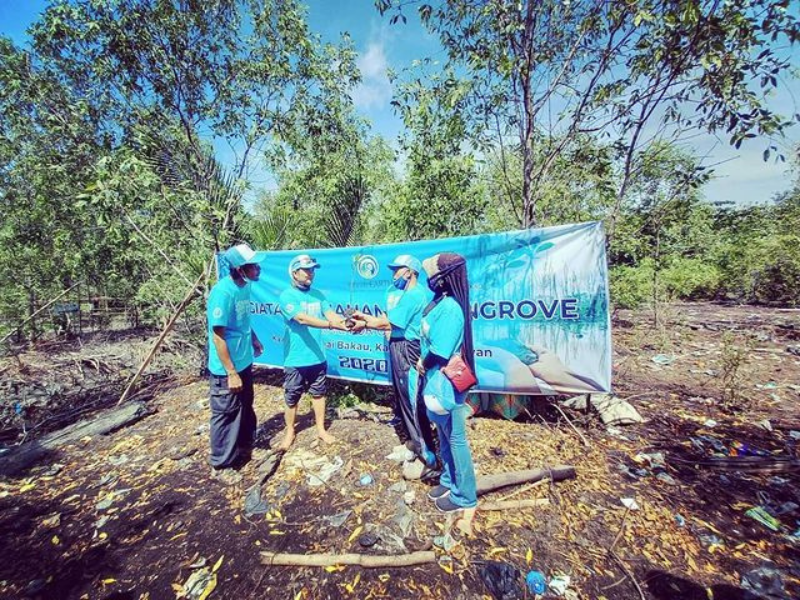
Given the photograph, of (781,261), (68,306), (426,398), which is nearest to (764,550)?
(426,398)

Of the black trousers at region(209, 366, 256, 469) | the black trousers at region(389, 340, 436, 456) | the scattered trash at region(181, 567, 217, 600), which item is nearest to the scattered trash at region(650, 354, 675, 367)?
the black trousers at region(389, 340, 436, 456)

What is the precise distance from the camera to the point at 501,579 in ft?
6.66

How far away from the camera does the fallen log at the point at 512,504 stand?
8.47 ft

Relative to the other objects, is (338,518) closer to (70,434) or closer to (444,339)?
(444,339)

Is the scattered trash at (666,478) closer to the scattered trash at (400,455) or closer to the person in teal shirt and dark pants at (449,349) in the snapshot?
the person in teal shirt and dark pants at (449,349)

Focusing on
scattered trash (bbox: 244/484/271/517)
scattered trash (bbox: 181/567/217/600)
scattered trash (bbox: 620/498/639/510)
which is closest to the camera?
scattered trash (bbox: 181/567/217/600)

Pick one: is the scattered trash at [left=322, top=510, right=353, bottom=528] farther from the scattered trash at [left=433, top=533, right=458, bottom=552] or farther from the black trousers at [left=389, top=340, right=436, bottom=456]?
the black trousers at [left=389, top=340, right=436, bottom=456]

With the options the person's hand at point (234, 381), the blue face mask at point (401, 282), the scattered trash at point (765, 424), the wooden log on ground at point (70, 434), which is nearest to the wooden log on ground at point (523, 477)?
the blue face mask at point (401, 282)

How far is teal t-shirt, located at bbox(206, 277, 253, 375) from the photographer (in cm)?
304

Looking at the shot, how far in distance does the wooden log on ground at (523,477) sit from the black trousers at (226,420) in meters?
2.33

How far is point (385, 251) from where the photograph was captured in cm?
407

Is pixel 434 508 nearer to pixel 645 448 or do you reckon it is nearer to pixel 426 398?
pixel 426 398

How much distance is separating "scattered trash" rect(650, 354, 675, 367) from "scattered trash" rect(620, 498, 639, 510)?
14.3 ft

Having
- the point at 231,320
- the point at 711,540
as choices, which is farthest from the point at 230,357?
the point at 711,540
